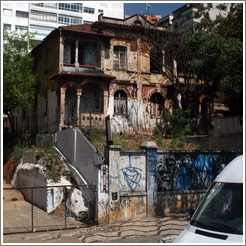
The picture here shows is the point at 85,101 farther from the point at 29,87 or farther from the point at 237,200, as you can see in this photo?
the point at 237,200

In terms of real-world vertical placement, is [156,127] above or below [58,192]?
above

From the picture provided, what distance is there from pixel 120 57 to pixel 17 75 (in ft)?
24.0

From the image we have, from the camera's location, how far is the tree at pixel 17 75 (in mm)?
21500

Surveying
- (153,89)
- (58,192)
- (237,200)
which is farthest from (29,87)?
(237,200)

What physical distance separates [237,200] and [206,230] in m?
0.83

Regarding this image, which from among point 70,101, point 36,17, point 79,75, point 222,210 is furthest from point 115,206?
point 36,17

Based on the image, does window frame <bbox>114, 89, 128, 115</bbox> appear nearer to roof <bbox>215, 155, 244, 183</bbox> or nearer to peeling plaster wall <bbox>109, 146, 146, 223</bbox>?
peeling plaster wall <bbox>109, 146, 146, 223</bbox>

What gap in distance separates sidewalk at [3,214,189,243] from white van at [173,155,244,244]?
3.39m

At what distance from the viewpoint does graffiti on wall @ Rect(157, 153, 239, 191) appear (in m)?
11.7

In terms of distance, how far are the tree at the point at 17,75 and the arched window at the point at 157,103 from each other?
28.5 feet

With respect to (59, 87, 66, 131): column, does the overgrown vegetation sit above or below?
below

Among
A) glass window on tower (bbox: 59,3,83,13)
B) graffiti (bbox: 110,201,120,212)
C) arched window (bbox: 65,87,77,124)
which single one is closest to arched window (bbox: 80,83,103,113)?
arched window (bbox: 65,87,77,124)

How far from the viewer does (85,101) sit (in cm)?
2164

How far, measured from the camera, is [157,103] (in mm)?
23062
